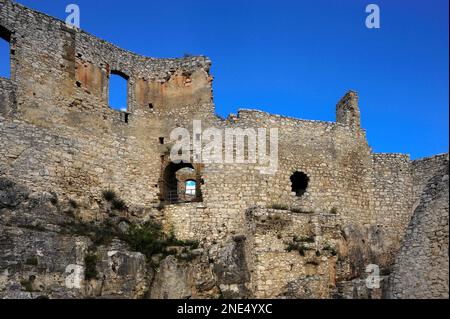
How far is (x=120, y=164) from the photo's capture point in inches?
832

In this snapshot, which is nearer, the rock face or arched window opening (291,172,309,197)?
the rock face

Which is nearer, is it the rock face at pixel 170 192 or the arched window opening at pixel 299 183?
the rock face at pixel 170 192

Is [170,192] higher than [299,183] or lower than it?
lower

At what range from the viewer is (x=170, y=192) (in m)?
22.2

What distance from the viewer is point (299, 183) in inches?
912

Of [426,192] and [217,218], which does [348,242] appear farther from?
[426,192]

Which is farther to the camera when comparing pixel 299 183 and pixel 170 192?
pixel 299 183

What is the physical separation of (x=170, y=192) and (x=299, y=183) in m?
5.12

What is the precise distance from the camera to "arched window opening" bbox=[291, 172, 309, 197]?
22578 mm

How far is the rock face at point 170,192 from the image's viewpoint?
17266mm

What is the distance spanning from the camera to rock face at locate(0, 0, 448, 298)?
56.6ft

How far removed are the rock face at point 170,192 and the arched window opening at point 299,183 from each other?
0.23 feet

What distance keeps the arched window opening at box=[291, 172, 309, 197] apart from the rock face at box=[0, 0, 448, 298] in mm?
69
